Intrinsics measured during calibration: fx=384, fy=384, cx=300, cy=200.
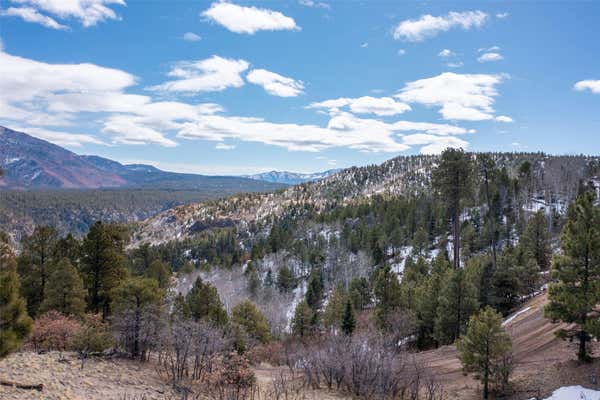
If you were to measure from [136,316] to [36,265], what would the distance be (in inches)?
628

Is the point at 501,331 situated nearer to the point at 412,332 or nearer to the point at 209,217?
the point at 412,332

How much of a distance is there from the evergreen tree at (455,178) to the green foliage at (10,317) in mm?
37067

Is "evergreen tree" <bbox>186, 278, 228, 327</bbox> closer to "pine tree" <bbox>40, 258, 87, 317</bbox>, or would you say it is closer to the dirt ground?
the dirt ground

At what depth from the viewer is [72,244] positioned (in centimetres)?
3619

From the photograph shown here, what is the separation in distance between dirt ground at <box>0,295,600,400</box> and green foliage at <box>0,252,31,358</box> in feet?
6.56

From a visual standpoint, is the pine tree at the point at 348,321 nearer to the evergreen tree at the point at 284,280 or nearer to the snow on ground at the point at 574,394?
the snow on ground at the point at 574,394

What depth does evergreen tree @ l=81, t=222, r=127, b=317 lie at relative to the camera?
1218 inches

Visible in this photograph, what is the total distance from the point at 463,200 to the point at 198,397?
34.2 m

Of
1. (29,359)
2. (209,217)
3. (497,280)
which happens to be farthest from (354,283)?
(209,217)

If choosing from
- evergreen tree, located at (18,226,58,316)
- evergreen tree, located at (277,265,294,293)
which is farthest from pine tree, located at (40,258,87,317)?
evergreen tree, located at (277,265,294,293)

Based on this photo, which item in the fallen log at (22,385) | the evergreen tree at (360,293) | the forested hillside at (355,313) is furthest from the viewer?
the evergreen tree at (360,293)

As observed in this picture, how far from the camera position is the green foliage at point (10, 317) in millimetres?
11641

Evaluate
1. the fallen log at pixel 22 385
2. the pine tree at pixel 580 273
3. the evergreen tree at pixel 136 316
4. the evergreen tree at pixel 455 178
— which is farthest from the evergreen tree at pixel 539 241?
the fallen log at pixel 22 385

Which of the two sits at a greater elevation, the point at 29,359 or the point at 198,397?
the point at 29,359
